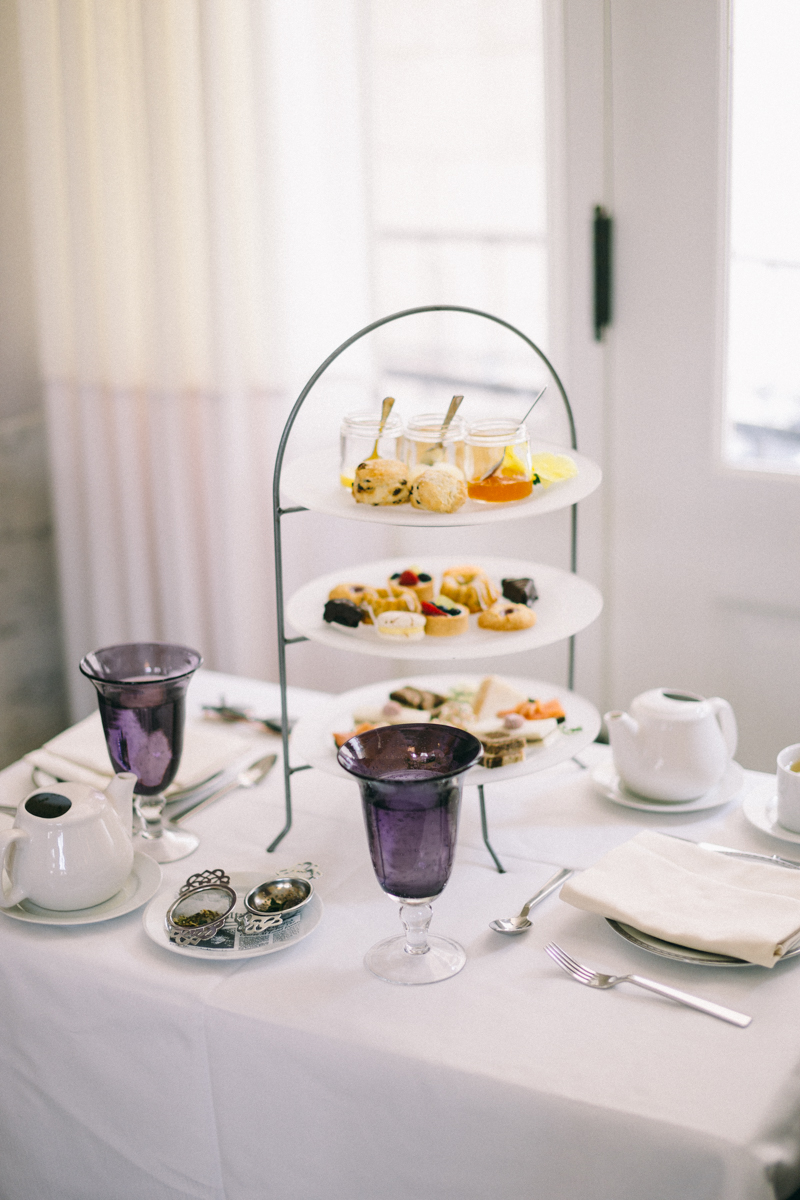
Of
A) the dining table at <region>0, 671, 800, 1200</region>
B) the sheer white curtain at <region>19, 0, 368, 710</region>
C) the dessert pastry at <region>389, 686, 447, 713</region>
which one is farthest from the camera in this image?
the sheer white curtain at <region>19, 0, 368, 710</region>

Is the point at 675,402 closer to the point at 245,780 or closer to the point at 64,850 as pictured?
the point at 245,780

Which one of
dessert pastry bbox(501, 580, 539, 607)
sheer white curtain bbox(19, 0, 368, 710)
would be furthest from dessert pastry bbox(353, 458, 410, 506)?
sheer white curtain bbox(19, 0, 368, 710)

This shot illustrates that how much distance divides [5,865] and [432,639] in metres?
0.50

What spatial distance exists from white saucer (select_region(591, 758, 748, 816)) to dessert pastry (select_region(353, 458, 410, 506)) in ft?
1.39

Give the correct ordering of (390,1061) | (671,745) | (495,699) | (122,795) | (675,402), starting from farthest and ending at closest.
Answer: (675,402), (495,699), (671,745), (122,795), (390,1061)

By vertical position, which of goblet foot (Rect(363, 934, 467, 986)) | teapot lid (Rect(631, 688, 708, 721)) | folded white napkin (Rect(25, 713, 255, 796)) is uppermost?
teapot lid (Rect(631, 688, 708, 721))

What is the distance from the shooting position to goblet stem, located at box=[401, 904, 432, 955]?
1089mm

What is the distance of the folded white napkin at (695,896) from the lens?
1043mm

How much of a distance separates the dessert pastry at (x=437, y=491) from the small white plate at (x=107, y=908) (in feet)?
1.56

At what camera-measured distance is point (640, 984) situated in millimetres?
1026

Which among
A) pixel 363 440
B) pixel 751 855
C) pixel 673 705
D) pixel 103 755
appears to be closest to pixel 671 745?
pixel 673 705

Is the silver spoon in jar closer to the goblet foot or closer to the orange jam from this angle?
the orange jam

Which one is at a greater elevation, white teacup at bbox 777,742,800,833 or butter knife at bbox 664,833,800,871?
white teacup at bbox 777,742,800,833

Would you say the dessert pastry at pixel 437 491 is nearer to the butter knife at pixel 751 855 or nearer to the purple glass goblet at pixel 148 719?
the purple glass goblet at pixel 148 719
